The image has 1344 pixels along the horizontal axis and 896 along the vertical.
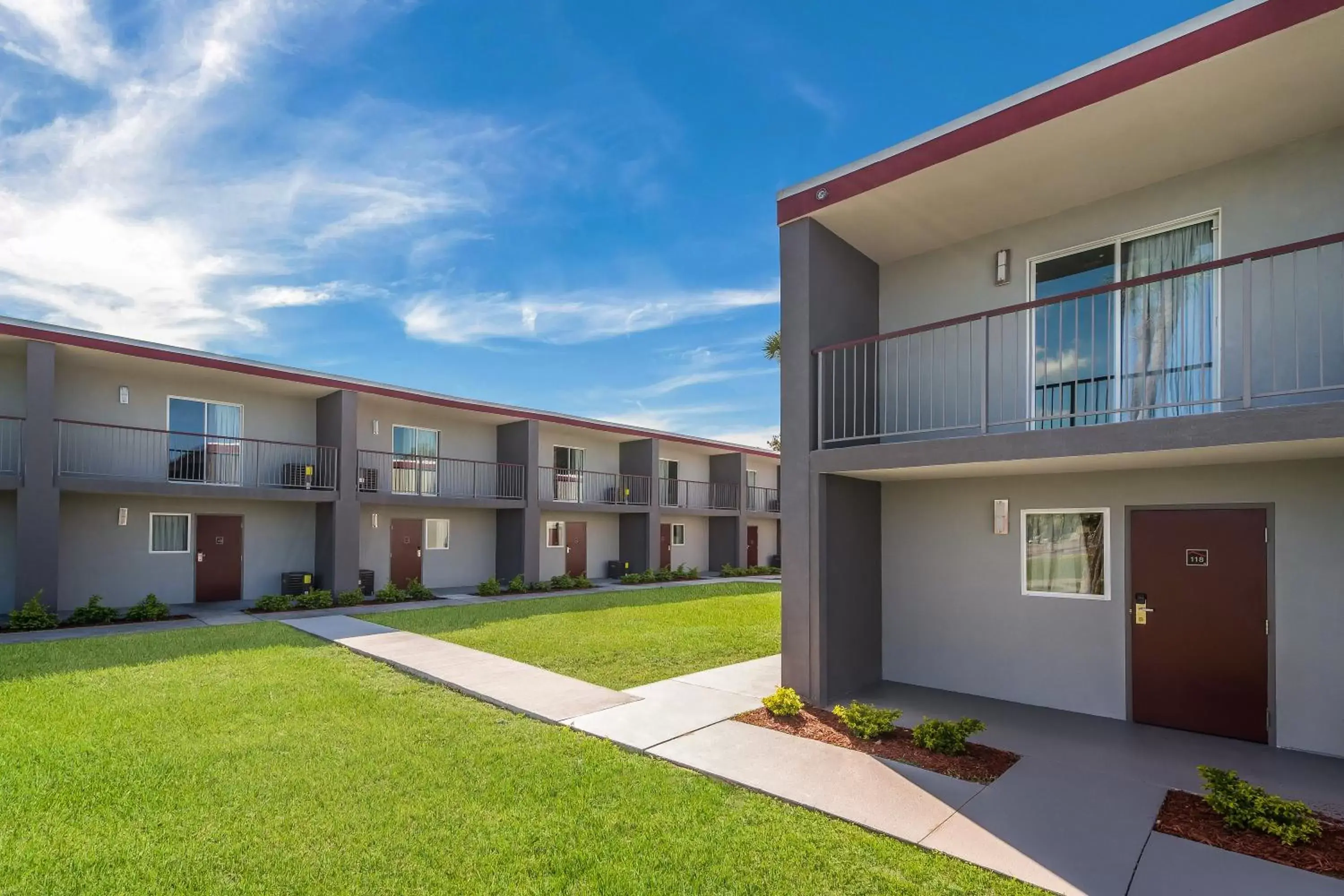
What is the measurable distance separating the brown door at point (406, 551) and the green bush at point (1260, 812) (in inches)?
726

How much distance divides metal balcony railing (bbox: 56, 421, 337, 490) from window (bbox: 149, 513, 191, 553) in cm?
101

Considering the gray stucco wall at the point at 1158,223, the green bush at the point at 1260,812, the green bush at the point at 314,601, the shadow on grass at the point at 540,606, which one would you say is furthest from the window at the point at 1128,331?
the green bush at the point at 314,601

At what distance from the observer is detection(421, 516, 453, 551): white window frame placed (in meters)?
20.2

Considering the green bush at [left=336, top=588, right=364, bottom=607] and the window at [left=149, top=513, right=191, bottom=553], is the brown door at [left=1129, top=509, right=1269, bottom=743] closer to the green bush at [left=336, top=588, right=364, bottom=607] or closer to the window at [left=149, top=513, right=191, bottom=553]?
the green bush at [left=336, top=588, right=364, bottom=607]

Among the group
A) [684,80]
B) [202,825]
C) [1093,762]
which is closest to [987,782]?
[1093,762]

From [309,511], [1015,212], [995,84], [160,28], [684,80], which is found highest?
[684,80]

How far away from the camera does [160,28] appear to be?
34.4 ft

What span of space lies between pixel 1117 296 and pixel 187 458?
18657mm

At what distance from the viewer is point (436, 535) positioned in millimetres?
20562

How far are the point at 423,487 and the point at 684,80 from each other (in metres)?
13.5

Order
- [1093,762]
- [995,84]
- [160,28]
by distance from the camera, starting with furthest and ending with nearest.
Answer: [995,84] < [160,28] < [1093,762]

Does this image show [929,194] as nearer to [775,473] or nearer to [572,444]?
[572,444]

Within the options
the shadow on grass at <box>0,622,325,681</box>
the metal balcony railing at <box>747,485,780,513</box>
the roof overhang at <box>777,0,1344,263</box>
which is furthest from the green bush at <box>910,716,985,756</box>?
the metal balcony railing at <box>747,485,780,513</box>

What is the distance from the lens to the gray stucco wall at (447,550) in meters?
18.9
